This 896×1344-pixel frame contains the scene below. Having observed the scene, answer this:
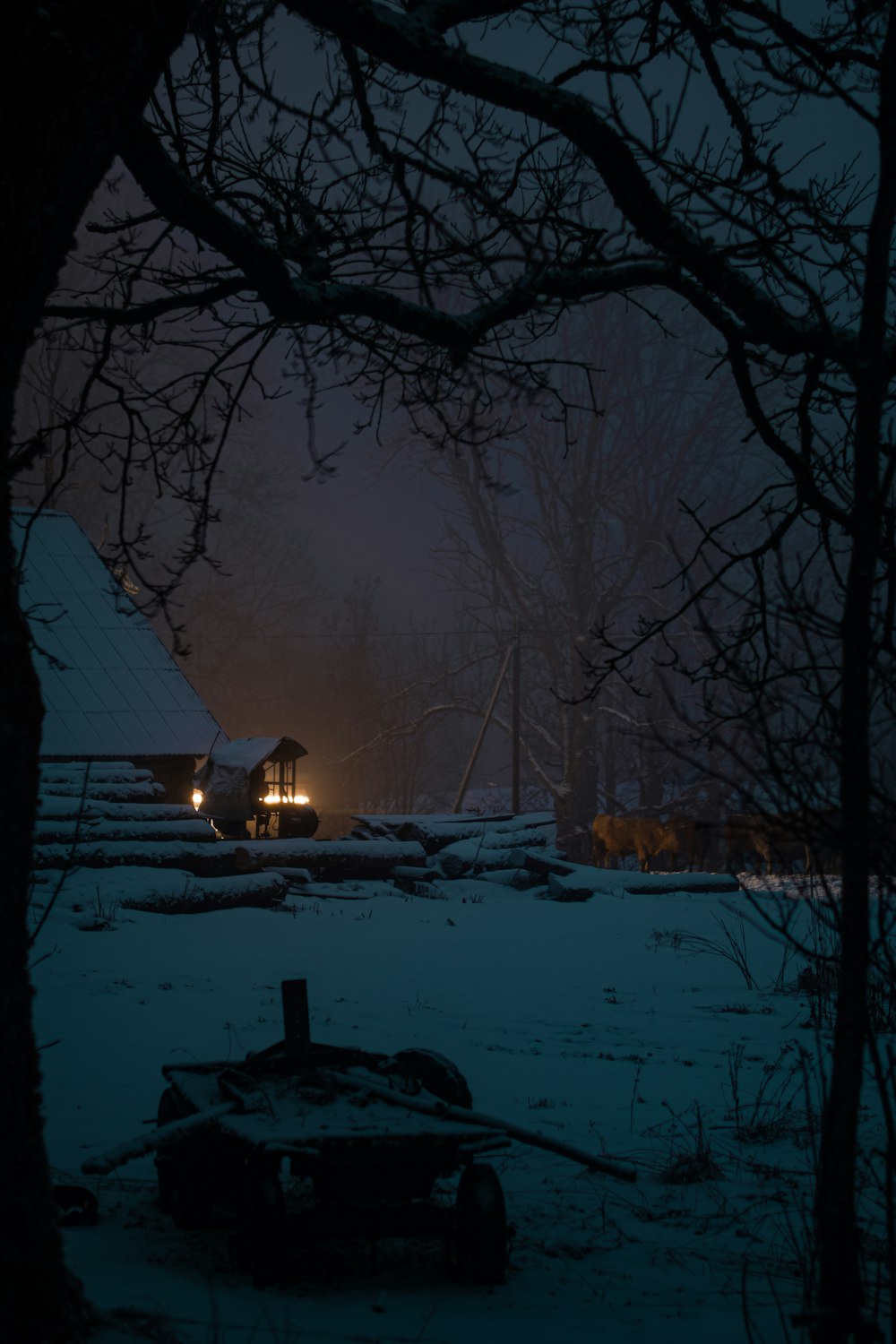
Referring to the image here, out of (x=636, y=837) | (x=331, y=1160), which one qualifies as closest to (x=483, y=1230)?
(x=331, y=1160)

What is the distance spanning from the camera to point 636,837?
78.7 feet

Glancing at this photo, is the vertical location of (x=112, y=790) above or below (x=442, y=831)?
above

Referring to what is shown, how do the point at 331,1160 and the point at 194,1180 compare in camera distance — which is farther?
the point at 194,1180

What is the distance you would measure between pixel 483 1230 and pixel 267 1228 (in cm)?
72

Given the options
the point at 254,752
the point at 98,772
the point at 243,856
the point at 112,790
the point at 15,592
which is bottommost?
the point at 243,856

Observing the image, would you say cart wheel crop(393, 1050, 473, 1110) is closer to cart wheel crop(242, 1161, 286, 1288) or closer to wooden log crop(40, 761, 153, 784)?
cart wheel crop(242, 1161, 286, 1288)

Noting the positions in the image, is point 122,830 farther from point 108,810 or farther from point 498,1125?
point 498,1125

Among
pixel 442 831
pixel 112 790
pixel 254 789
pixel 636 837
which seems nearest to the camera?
pixel 112 790

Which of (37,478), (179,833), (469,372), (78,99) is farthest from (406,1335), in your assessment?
(37,478)

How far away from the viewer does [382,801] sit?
46969mm

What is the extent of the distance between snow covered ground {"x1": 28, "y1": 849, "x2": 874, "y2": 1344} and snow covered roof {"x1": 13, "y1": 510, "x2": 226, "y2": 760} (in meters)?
4.42

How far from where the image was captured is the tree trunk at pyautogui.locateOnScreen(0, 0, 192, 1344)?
2.64 m

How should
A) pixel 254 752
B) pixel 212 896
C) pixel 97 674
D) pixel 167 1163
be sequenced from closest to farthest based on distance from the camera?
pixel 167 1163 → pixel 212 896 → pixel 97 674 → pixel 254 752

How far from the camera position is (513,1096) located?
611 cm
